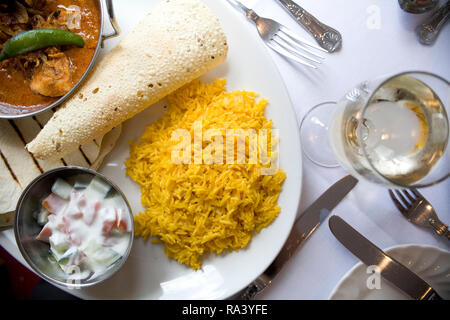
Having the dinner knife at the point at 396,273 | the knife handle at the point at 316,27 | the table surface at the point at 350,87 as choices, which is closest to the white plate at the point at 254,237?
the table surface at the point at 350,87

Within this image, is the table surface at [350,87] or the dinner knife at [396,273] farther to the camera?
the table surface at [350,87]

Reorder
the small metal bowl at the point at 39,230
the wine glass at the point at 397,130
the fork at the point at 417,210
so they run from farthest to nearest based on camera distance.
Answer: the fork at the point at 417,210
the small metal bowl at the point at 39,230
the wine glass at the point at 397,130

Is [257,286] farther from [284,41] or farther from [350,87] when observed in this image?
[284,41]

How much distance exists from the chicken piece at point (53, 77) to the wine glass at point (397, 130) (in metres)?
1.12

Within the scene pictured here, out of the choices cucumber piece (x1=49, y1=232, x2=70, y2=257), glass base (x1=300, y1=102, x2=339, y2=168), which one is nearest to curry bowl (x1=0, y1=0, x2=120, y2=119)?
cucumber piece (x1=49, y1=232, x2=70, y2=257)

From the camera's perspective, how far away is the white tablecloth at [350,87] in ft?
5.24

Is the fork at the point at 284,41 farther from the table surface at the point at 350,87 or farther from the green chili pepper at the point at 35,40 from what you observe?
the green chili pepper at the point at 35,40

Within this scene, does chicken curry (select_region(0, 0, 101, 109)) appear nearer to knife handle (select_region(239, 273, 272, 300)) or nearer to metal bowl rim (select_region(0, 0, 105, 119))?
metal bowl rim (select_region(0, 0, 105, 119))

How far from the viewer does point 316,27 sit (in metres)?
1.63

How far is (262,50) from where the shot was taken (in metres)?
1.53

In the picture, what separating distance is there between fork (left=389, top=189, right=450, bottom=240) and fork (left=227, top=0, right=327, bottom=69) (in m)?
0.75

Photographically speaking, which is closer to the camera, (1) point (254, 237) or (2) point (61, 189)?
(2) point (61, 189)

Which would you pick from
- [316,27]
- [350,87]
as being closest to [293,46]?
[316,27]

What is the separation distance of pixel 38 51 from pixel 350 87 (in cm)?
143
